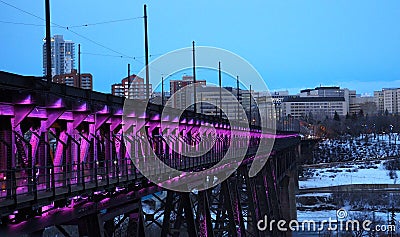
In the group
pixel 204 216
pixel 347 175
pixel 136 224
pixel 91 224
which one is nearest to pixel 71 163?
pixel 91 224

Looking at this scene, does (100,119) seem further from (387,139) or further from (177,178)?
(387,139)

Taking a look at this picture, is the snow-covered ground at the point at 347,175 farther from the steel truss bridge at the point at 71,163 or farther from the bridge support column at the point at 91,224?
the bridge support column at the point at 91,224

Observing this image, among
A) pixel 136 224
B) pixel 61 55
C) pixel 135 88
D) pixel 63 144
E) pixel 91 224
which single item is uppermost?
pixel 61 55

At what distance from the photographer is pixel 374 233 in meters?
43.8

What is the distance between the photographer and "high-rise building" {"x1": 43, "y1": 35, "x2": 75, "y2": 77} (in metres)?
34.1

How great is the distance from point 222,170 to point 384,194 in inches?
2104

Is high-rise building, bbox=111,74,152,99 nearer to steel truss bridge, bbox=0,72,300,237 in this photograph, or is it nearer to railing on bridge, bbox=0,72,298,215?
steel truss bridge, bbox=0,72,300,237

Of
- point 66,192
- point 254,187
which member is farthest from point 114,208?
point 254,187

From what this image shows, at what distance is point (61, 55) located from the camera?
38188mm

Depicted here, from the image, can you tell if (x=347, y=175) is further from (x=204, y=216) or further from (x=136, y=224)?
(x=136, y=224)

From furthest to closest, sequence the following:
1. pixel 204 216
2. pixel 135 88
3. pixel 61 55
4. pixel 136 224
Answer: pixel 135 88, pixel 61 55, pixel 204 216, pixel 136 224

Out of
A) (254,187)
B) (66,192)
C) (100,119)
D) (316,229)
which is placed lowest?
(316,229)

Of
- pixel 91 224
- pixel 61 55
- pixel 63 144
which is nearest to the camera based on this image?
pixel 63 144

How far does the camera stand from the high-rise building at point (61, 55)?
34.1 metres
